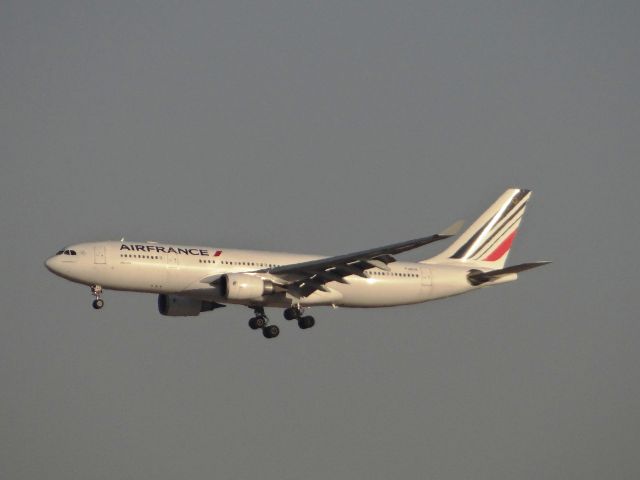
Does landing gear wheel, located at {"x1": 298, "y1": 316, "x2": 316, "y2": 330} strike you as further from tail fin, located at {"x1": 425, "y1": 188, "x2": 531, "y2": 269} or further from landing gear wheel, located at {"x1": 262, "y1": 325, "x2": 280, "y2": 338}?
tail fin, located at {"x1": 425, "y1": 188, "x2": 531, "y2": 269}

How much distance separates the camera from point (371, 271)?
70062mm

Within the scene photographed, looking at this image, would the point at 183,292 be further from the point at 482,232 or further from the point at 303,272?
the point at 482,232

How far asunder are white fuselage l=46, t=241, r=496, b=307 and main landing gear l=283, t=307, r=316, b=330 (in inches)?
17.9

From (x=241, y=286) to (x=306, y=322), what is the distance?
5.79m

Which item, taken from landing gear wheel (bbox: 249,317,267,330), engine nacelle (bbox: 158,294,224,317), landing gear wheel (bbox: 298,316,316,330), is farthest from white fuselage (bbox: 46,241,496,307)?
engine nacelle (bbox: 158,294,224,317)

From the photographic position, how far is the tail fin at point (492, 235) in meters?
77.4

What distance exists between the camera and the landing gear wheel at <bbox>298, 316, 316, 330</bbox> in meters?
69.3

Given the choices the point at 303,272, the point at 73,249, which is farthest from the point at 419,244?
the point at 73,249

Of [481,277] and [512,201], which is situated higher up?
[512,201]

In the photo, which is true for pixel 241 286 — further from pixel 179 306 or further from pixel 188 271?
pixel 179 306

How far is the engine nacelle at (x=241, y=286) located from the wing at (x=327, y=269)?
111 cm

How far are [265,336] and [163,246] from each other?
7.75 m

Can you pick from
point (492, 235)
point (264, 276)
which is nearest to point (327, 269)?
point (264, 276)

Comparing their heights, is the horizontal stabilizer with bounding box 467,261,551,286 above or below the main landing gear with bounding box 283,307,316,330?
above
